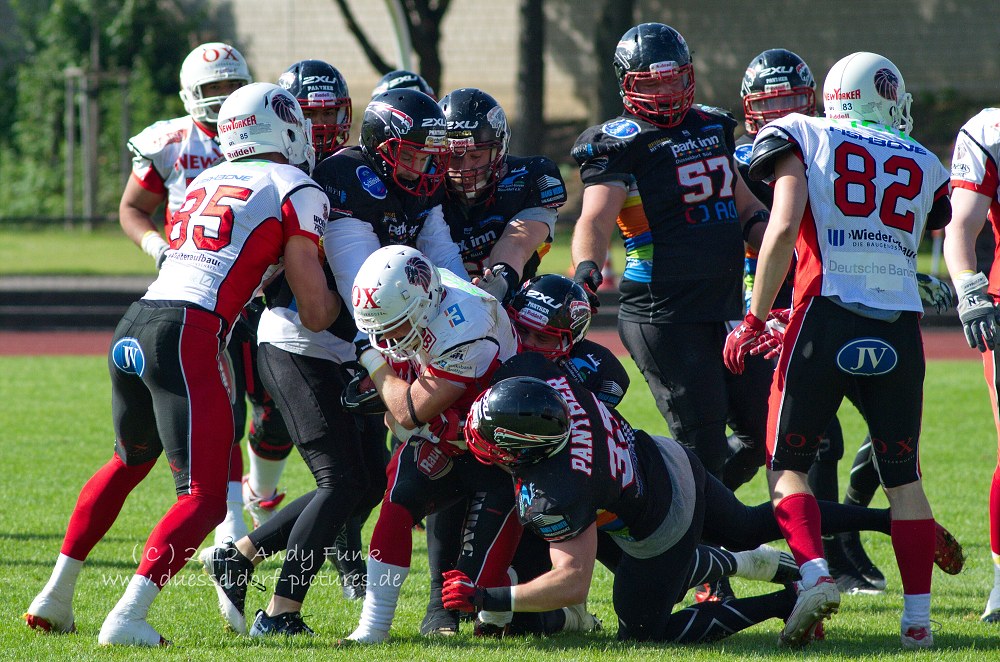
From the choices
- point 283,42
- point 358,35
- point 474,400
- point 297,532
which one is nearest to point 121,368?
point 297,532

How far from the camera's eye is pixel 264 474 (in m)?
5.89

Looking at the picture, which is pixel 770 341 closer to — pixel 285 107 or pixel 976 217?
pixel 976 217

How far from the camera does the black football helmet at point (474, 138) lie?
A: 4.67 meters

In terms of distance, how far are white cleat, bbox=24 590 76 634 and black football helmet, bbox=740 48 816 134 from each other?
3555 millimetres

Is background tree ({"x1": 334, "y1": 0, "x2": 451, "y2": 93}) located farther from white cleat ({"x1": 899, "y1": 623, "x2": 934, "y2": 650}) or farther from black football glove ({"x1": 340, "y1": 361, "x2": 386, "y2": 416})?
white cleat ({"x1": 899, "y1": 623, "x2": 934, "y2": 650})

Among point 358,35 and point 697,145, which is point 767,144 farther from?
point 358,35

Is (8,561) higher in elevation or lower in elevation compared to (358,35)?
lower

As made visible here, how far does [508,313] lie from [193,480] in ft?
4.18

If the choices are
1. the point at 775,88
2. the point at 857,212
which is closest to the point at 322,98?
the point at 775,88

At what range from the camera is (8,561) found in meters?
5.17

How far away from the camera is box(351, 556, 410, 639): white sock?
396 cm

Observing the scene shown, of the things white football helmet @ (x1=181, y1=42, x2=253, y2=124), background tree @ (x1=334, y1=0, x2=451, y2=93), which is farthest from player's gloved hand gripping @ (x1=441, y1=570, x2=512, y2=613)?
background tree @ (x1=334, y1=0, x2=451, y2=93)

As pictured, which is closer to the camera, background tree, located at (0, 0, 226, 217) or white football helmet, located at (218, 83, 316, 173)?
white football helmet, located at (218, 83, 316, 173)

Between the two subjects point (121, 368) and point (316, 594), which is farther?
point (316, 594)
